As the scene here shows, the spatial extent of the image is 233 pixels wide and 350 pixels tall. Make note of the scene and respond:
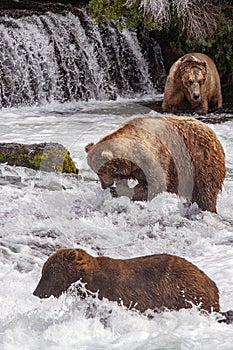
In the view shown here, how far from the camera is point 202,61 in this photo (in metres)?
10.7

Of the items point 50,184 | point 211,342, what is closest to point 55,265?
point 211,342

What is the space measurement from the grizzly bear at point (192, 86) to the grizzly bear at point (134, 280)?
23.5 feet

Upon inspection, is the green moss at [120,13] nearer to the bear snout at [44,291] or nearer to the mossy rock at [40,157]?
the mossy rock at [40,157]

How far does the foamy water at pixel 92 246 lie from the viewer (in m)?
3.68

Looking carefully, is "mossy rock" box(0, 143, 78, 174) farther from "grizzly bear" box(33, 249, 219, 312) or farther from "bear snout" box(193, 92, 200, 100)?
"bear snout" box(193, 92, 200, 100)

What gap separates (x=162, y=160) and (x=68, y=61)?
7.58 metres

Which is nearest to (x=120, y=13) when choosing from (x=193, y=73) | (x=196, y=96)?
(x=193, y=73)

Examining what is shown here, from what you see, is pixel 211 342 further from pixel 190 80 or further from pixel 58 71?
pixel 58 71

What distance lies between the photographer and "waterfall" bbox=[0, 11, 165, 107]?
12.5 metres

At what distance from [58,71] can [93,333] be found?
959 cm

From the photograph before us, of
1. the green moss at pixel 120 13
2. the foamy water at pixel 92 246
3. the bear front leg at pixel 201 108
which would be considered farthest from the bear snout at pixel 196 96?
the green moss at pixel 120 13

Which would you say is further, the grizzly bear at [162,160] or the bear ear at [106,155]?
the grizzly bear at [162,160]

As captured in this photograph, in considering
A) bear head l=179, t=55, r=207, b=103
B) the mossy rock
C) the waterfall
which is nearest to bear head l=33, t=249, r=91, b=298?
the mossy rock

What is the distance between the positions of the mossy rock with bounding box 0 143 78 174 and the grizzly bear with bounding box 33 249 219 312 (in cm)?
328
